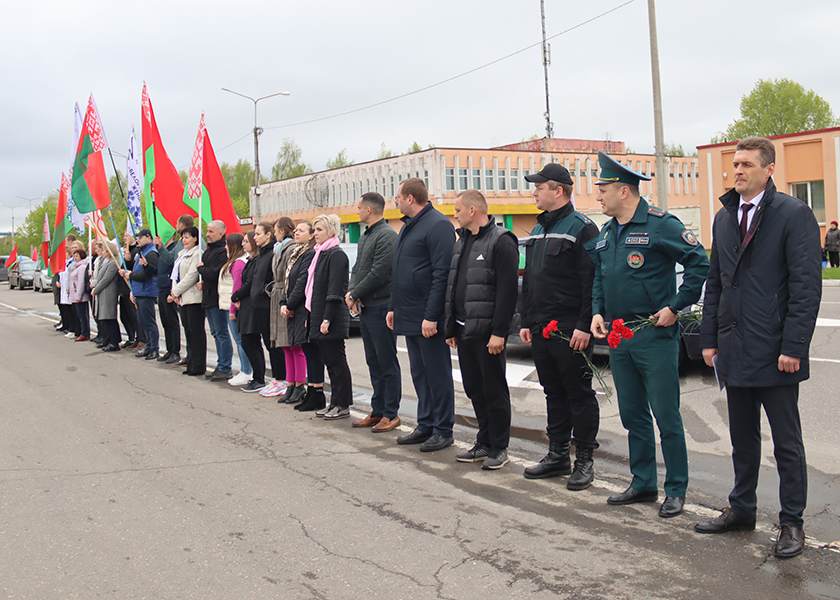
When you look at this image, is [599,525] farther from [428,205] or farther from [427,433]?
[428,205]

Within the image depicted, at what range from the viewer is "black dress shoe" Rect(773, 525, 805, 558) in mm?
3865

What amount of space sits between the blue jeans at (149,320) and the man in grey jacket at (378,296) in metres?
6.50

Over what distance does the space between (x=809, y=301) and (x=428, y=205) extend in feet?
11.5

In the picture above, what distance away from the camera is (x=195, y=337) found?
35.0 feet

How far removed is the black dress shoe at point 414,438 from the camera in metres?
6.60

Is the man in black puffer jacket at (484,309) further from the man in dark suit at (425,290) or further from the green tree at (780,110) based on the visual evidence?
the green tree at (780,110)

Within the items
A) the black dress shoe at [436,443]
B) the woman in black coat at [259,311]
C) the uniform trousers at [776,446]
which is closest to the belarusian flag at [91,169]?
the woman in black coat at [259,311]

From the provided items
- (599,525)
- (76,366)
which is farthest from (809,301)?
(76,366)

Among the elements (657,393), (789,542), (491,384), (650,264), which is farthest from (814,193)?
(789,542)

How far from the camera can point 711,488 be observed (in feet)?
16.8

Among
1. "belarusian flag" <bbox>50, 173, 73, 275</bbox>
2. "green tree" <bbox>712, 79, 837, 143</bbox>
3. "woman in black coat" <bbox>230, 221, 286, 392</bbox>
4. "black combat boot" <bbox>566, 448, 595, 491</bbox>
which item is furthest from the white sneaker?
"green tree" <bbox>712, 79, 837, 143</bbox>

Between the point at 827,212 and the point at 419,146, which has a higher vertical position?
the point at 419,146

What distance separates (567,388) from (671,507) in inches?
42.8

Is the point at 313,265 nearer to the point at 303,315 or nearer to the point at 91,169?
the point at 303,315
